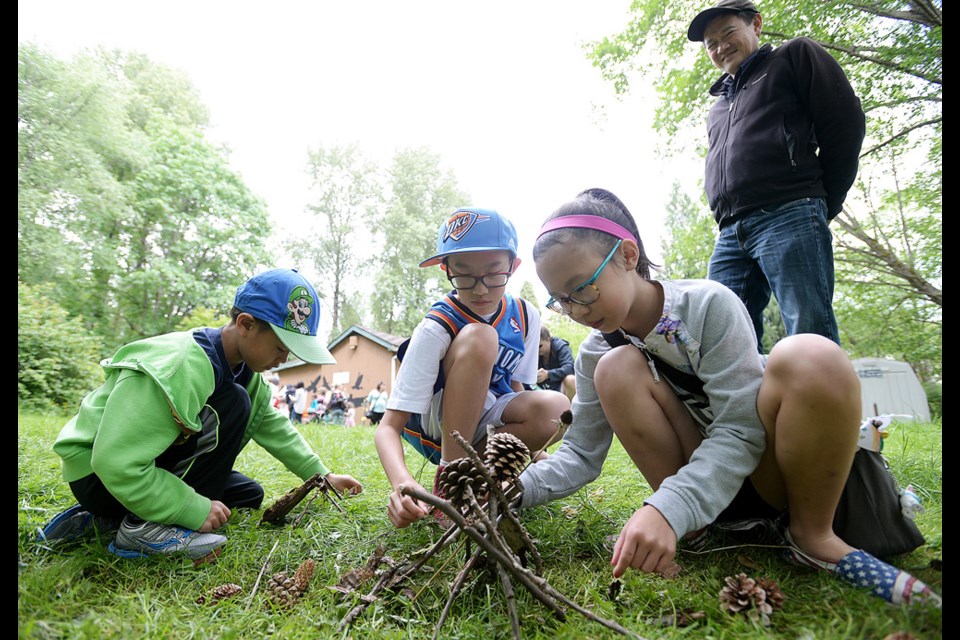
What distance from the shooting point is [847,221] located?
617 centimetres

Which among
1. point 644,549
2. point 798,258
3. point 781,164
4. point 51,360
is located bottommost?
point 51,360

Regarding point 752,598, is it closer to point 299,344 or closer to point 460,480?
point 460,480

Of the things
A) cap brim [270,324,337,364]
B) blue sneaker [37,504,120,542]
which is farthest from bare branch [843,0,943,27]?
blue sneaker [37,504,120,542]

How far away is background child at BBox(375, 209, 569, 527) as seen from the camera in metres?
2.05

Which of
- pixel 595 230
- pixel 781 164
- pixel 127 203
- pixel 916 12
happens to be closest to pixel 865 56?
pixel 916 12

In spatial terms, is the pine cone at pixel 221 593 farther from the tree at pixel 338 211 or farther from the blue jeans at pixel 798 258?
the tree at pixel 338 211

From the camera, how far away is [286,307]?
6.47 ft

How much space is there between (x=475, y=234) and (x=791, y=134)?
1.50 metres

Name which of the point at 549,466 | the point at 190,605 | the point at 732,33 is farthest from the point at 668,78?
the point at 190,605

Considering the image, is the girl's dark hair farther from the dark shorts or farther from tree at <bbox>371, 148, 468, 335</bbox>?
tree at <bbox>371, 148, 468, 335</bbox>

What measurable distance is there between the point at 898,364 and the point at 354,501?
12009 millimetres

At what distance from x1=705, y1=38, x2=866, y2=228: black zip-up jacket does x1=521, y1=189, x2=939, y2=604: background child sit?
1.00m

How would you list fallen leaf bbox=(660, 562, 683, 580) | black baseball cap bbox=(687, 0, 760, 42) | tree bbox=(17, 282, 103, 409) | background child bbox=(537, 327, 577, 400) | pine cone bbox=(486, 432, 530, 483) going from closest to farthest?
pine cone bbox=(486, 432, 530, 483) → fallen leaf bbox=(660, 562, 683, 580) → black baseball cap bbox=(687, 0, 760, 42) → background child bbox=(537, 327, 577, 400) → tree bbox=(17, 282, 103, 409)

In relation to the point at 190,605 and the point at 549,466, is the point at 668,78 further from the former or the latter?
the point at 190,605
